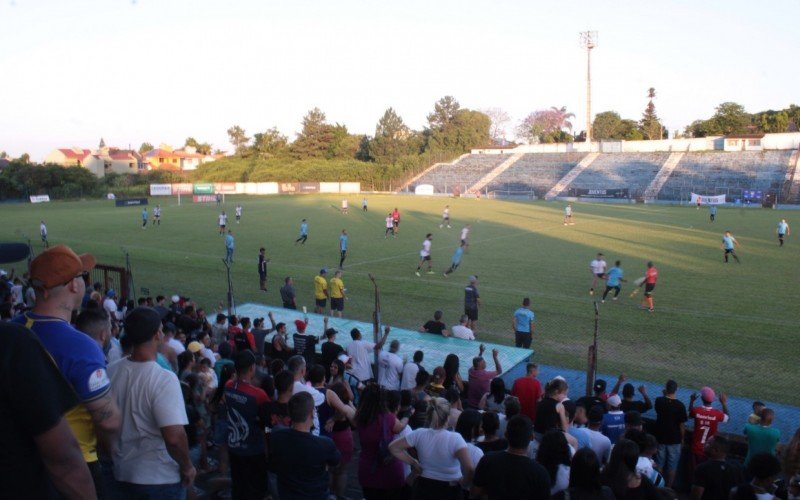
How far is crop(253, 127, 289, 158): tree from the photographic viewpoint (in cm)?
11294

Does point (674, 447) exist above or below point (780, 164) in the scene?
below

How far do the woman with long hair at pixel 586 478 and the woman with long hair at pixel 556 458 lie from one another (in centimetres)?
45

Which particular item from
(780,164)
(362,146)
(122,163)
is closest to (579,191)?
(780,164)

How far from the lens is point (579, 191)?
2712 inches

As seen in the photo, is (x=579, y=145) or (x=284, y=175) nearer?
(x=579, y=145)

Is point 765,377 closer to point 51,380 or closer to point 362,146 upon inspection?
point 51,380

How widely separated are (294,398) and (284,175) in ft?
309

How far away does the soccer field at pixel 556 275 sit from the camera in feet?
42.6

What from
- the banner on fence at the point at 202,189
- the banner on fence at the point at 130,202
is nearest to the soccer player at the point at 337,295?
the banner on fence at the point at 130,202

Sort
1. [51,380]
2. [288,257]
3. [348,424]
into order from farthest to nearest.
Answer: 1. [288,257]
2. [348,424]
3. [51,380]

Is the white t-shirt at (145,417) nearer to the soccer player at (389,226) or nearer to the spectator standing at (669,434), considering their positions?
the spectator standing at (669,434)

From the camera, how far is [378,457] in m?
5.12

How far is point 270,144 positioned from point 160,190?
3829 centimetres

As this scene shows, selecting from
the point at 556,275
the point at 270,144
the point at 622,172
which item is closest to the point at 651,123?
the point at 622,172
